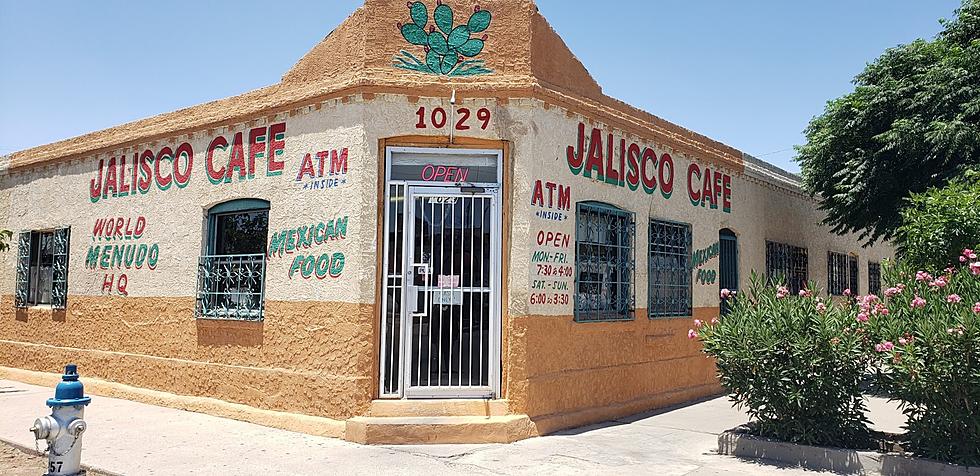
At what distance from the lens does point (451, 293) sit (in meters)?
8.30

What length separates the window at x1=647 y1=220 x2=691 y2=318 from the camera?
10.5 metres

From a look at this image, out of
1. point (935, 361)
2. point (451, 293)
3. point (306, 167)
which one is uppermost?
point (306, 167)

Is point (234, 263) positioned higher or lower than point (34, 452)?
higher

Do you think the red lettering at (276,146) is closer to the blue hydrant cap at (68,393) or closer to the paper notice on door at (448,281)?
the paper notice on door at (448,281)

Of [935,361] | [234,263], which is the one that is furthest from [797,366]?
[234,263]

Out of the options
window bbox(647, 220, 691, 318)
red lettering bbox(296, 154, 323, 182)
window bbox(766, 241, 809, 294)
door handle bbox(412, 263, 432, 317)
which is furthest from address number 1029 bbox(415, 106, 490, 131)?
window bbox(766, 241, 809, 294)

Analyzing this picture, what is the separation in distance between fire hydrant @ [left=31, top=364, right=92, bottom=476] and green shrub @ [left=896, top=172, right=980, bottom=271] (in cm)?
942

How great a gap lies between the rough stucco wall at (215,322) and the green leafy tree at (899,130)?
8.05m

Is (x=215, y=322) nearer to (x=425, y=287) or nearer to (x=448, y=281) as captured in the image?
(x=425, y=287)

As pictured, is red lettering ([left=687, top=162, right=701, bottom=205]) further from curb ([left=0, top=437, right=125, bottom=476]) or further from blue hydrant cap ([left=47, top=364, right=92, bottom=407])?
blue hydrant cap ([left=47, top=364, right=92, bottom=407])

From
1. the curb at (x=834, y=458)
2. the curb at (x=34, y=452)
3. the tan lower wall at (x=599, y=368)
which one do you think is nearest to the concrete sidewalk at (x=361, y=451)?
the curb at (x=34, y=452)

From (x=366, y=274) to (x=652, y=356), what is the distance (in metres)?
4.30

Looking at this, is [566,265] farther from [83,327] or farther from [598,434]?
[83,327]

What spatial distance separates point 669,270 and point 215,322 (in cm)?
609
